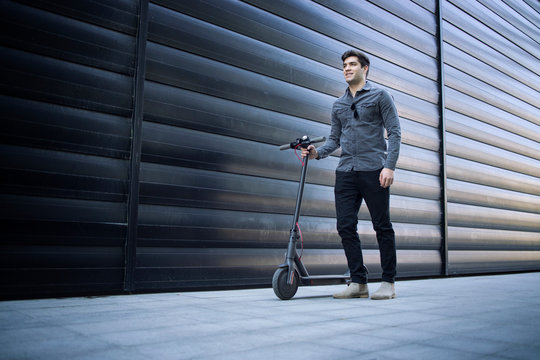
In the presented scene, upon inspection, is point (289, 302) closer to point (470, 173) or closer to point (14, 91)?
point (14, 91)

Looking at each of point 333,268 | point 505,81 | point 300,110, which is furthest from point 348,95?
point 505,81

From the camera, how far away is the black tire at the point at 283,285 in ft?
9.69

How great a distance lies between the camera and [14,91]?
274cm

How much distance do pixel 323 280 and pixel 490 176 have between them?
190 inches

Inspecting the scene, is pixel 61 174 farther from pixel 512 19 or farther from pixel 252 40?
pixel 512 19

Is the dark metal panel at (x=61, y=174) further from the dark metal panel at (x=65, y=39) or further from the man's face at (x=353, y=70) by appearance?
the man's face at (x=353, y=70)

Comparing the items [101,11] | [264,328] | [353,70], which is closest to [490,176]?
[353,70]

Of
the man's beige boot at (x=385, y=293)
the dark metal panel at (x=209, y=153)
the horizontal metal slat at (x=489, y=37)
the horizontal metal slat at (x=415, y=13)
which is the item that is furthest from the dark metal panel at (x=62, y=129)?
the horizontal metal slat at (x=489, y=37)

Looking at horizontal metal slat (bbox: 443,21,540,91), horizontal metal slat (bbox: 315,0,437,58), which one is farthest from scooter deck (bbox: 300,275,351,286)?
horizontal metal slat (bbox: 443,21,540,91)

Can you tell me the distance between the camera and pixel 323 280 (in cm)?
321

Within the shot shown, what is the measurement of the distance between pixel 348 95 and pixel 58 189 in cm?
207

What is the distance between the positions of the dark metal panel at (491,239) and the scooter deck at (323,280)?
3271mm

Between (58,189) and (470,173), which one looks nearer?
(58,189)

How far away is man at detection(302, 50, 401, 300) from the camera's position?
317 cm
